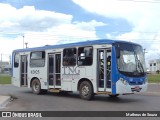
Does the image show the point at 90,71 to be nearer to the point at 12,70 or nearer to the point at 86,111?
the point at 86,111

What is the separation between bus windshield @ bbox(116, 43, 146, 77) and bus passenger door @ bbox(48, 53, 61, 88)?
15.3ft

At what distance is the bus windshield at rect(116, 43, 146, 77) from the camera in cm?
1741

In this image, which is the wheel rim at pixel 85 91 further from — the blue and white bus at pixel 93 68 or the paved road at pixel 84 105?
the paved road at pixel 84 105

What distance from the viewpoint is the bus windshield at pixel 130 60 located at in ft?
57.1

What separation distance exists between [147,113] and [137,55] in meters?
5.57

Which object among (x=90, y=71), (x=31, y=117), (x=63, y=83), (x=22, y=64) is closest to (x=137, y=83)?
(x=90, y=71)

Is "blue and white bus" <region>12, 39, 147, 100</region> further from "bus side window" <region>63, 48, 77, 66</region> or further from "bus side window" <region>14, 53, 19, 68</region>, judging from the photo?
"bus side window" <region>14, 53, 19, 68</region>

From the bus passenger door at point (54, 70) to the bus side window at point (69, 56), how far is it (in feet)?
2.18

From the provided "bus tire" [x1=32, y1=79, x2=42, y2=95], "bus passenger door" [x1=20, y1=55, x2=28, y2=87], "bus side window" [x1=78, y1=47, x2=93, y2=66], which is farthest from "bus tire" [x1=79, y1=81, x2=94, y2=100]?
"bus passenger door" [x1=20, y1=55, x2=28, y2=87]

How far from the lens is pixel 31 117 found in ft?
40.0

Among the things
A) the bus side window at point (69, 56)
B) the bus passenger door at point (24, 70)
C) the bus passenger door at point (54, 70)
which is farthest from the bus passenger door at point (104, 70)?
the bus passenger door at point (24, 70)

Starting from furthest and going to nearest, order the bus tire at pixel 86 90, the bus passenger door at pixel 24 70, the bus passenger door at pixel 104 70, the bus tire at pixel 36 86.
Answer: the bus passenger door at pixel 24 70
the bus tire at pixel 36 86
the bus tire at pixel 86 90
the bus passenger door at pixel 104 70

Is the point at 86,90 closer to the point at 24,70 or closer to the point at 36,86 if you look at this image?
the point at 36,86

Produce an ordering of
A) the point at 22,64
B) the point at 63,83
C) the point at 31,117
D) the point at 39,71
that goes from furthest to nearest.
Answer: the point at 22,64
the point at 39,71
the point at 63,83
the point at 31,117
